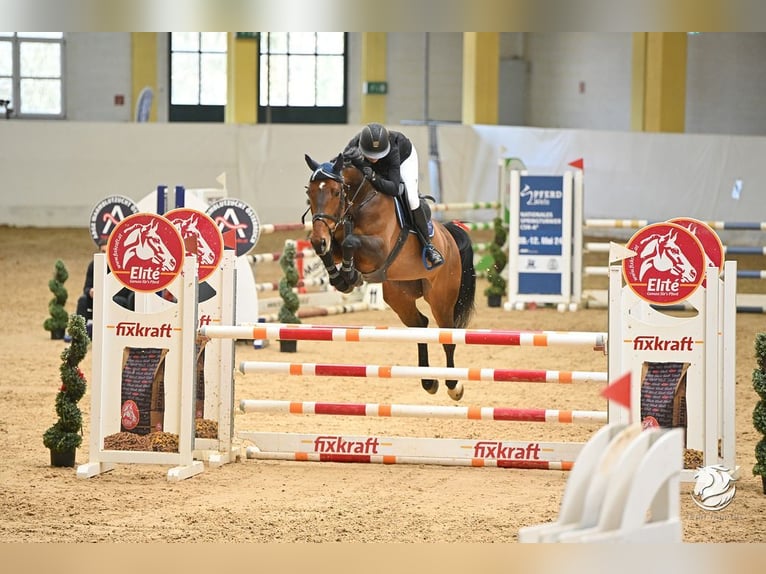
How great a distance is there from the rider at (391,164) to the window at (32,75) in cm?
1662

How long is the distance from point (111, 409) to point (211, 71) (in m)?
17.8

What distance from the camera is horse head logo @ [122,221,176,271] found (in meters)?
4.66

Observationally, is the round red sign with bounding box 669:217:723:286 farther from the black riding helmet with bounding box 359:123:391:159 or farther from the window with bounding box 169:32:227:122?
the window with bounding box 169:32:227:122

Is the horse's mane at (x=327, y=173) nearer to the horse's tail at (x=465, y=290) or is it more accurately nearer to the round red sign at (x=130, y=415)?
the horse's tail at (x=465, y=290)

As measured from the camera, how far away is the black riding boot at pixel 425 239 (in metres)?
5.30

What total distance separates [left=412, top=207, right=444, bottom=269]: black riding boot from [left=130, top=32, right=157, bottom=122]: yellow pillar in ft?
54.1

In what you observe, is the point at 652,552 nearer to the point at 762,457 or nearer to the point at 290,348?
the point at 762,457

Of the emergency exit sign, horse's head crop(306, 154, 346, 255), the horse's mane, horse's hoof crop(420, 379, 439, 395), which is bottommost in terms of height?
horse's hoof crop(420, 379, 439, 395)

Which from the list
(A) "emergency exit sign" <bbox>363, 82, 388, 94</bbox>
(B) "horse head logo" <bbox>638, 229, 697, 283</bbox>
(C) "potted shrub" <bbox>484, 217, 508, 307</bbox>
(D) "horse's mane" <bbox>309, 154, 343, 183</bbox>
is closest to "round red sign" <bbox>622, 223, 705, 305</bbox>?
(B) "horse head logo" <bbox>638, 229, 697, 283</bbox>

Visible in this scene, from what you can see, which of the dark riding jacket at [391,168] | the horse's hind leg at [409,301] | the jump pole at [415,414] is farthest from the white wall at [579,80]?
the jump pole at [415,414]

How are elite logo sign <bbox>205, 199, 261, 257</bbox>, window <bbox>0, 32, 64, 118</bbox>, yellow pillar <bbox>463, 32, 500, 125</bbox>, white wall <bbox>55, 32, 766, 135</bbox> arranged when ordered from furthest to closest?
1. window <bbox>0, 32, 64, 118</bbox>
2. yellow pillar <bbox>463, 32, 500, 125</bbox>
3. white wall <bbox>55, 32, 766, 135</bbox>
4. elite logo sign <bbox>205, 199, 261, 257</bbox>

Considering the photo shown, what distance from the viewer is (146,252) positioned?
468 cm

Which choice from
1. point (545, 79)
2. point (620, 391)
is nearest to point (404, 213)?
point (620, 391)

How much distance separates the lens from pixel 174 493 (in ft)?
14.5
